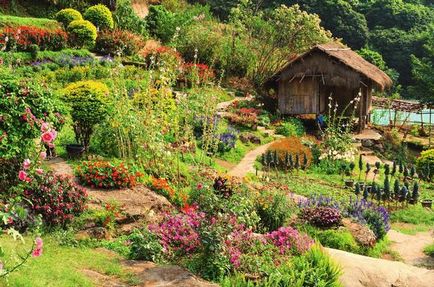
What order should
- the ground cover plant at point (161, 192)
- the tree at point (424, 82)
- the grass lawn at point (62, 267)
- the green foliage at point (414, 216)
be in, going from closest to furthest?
the grass lawn at point (62, 267)
the ground cover plant at point (161, 192)
the green foliage at point (414, 216)
the tree at point (424, 82)

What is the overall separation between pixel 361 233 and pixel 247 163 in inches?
288

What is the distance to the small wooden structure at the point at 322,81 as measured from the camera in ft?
78.6

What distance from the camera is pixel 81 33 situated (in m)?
26.4

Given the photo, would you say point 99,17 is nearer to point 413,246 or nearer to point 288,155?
point 288,155

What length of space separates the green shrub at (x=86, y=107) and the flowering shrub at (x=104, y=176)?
1422mm

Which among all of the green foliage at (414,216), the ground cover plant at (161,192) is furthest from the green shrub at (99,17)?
the green foliage at (414,216)

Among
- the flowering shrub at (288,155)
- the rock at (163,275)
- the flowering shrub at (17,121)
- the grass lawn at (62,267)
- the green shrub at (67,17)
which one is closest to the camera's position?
the grass lawn at (62,267)

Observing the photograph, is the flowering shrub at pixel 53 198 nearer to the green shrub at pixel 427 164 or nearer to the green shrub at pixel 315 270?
the green shrub at pixel 315 270

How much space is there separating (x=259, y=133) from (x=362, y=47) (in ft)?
107

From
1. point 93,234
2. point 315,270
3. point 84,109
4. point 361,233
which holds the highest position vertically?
point 84,109

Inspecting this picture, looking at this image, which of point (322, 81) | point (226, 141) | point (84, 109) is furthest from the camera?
point (322, 81)

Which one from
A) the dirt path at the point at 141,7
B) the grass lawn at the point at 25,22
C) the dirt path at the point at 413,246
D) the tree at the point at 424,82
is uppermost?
the dirt path at the point at 141,7

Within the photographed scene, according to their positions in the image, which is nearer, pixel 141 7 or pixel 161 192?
pixel 161 192

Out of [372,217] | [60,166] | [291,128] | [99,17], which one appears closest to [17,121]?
[60,166]
